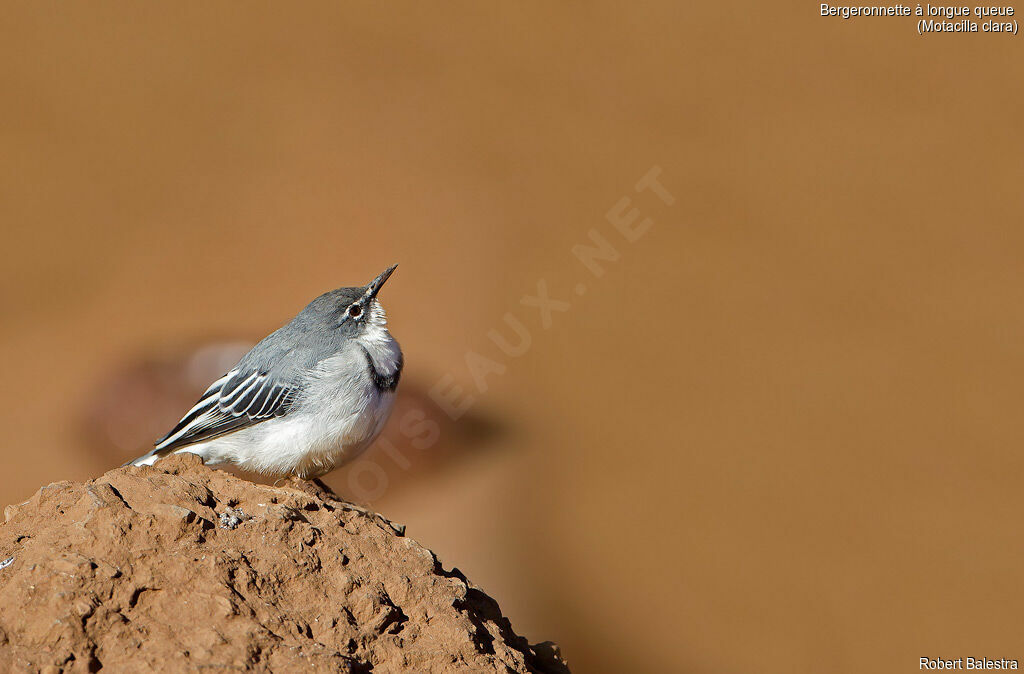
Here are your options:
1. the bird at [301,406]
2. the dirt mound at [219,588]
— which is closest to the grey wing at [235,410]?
the bird at [301,406]

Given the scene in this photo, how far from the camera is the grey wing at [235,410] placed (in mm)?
6406

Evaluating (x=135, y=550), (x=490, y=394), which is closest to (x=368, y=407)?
(x=135, y=550)

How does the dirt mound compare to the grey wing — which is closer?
the dirt mound

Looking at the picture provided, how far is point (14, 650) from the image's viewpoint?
11.1 ft

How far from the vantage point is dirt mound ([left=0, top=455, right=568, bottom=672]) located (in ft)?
11.5

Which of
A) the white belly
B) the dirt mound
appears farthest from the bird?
the dirt mound

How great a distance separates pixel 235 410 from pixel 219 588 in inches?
114

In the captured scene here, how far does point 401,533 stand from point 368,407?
165 centimetres

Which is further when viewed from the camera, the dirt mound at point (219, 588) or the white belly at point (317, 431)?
the white belly at point (317, 431)

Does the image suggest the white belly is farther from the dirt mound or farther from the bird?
the dirt mound

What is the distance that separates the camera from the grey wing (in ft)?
21.0

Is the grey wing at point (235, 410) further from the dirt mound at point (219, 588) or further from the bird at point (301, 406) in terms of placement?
the dirt mound at point (219, 588)

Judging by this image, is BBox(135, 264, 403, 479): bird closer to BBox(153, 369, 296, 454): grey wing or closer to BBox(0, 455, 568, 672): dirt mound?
BBox(153, 369, 296, 454): grey wing

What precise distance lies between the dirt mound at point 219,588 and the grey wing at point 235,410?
1.75 metres
